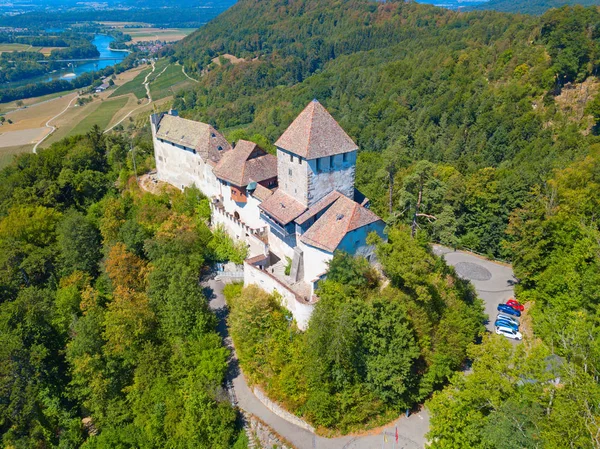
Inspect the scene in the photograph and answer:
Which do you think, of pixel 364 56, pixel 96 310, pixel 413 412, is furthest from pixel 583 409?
pixel 364 56

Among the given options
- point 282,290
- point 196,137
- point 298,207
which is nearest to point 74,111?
point 196,137

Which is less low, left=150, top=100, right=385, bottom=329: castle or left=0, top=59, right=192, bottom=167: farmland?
left=150, top=100, right=385, bottom=329: castle

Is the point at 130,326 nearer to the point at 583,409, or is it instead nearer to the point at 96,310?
the point at 96,310

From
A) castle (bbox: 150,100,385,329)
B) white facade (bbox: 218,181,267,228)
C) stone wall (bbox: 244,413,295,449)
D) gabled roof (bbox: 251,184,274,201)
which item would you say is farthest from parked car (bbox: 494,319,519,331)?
gabled roof (bbox: 251,184,274,201)

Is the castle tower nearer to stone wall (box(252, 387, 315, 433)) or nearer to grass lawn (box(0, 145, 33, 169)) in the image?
stone wall (box(252, 387, 315, 433))

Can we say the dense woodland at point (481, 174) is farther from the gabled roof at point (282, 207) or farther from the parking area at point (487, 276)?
the gabled roof at point (282, 207)

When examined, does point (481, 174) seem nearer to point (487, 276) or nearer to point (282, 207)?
point (487, 276)
